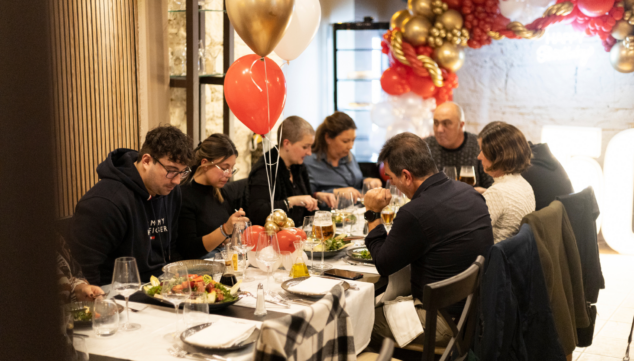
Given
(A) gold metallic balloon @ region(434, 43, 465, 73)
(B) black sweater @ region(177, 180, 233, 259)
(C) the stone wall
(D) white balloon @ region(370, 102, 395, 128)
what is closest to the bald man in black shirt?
(B) black sweater @ region(177, 180, 233, 259)

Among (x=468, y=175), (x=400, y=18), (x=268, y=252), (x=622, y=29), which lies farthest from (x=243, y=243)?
(x=622, y=29)

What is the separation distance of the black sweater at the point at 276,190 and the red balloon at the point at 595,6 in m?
2.90

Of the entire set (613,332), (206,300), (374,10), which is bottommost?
(613,332)

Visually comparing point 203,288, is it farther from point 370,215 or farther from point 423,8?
point 423,8

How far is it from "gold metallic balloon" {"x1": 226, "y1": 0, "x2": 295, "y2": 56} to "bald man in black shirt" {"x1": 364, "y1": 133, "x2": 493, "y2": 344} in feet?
2.68

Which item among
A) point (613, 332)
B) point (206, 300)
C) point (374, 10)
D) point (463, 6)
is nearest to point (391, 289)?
point (206, 300)

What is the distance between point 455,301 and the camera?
5.23 ft

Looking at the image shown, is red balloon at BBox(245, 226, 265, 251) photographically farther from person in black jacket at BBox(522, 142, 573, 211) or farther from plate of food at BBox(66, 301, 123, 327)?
person in black jacket at BBox(522, 142, 573, 211)

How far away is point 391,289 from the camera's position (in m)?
2.28

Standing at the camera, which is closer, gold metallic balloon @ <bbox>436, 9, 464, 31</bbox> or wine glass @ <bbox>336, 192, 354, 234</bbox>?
wine glass @ <bbox>336, 192, 354, 234</bbox>

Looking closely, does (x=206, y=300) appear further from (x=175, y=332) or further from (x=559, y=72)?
(x=559, y=72)

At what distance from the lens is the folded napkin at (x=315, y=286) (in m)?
1.83

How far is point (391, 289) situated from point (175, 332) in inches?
42.6

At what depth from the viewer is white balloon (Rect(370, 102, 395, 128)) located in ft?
17.5
